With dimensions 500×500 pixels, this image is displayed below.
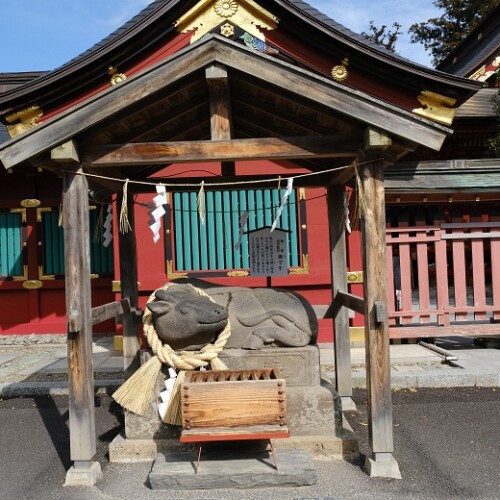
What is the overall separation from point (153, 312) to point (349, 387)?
229 cm

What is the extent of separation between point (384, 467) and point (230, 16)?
715cm

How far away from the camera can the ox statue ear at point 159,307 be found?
3.92m

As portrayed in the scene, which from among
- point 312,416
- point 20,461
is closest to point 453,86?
point 312,416

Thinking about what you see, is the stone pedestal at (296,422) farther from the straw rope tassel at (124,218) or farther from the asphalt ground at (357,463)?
the straw rope tassel at (124,218)

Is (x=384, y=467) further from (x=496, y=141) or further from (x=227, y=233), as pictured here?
(x=496, y=141)

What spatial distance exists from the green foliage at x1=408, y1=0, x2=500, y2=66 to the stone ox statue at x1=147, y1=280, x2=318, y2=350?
1995cm

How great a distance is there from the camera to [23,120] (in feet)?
26.0

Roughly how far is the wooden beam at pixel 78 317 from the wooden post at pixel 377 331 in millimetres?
2080

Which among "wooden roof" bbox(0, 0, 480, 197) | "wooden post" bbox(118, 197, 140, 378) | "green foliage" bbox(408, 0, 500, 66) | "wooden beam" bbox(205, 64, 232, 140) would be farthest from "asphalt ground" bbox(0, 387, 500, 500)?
"green foliage" bbox(408, 0, 500, 66)

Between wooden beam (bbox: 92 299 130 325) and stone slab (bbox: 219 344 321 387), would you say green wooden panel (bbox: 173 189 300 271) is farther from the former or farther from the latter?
stone slab (bbox: 219 344 321 387)

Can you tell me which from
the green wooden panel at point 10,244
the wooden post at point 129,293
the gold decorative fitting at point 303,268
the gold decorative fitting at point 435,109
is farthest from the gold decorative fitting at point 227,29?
the green wooden panel at point 10,244

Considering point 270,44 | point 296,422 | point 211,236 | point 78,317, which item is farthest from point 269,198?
point 78,317

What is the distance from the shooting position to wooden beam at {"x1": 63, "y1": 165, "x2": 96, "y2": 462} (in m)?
3.48

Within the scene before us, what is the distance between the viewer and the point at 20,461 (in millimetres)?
3953
